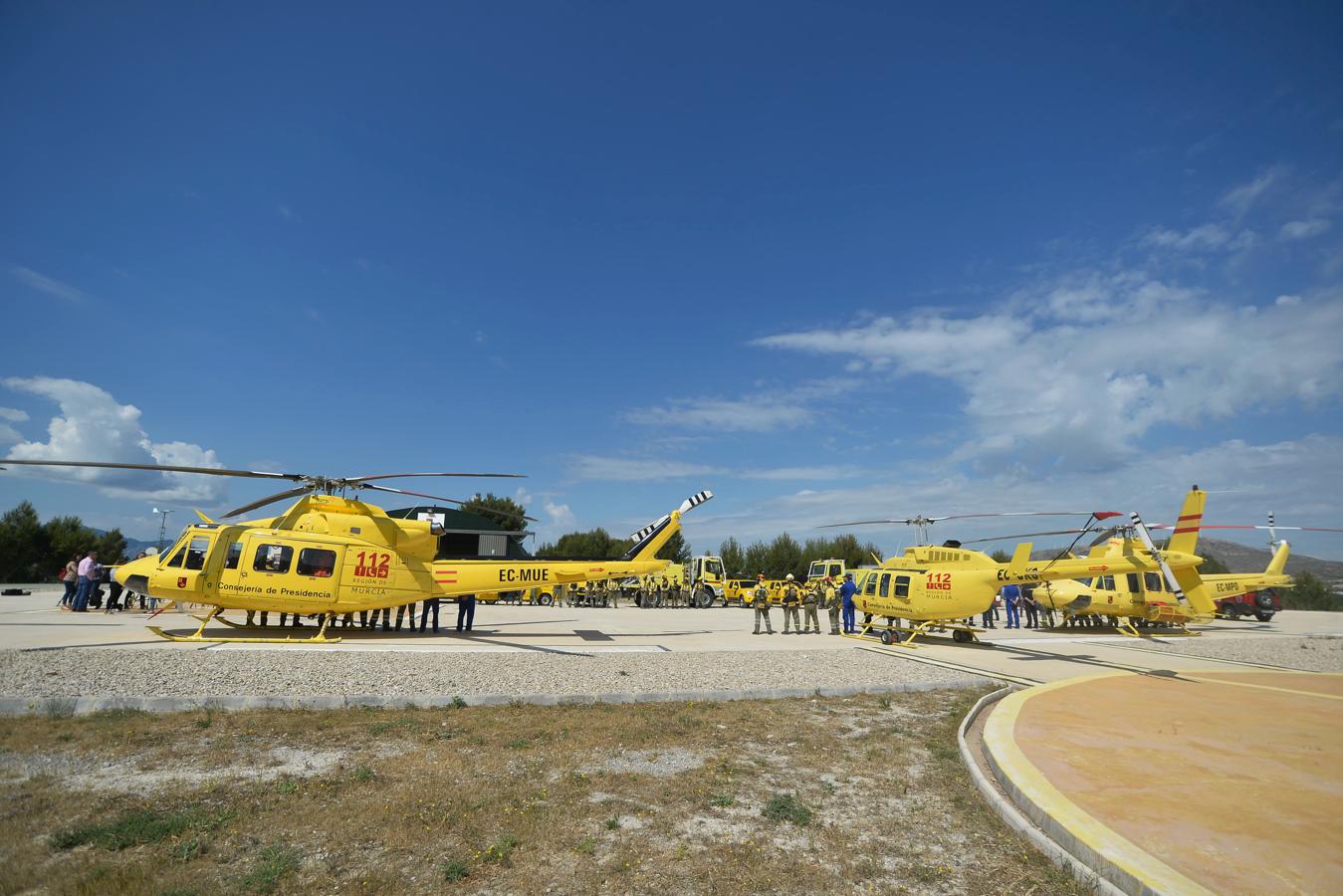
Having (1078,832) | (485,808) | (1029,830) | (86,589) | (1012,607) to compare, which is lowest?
(485,808)

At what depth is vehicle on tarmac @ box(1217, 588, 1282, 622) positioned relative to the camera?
25.9 metres

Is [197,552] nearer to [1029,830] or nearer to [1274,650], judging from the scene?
[1029,830]

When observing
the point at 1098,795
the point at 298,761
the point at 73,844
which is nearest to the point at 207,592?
the point at 298,761

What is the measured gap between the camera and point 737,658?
41.5 ft

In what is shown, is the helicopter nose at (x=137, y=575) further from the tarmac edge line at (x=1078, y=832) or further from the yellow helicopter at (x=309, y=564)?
the tarmac edge line at (x=1078, y=832)

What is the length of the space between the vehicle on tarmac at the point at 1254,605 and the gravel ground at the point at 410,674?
80.4 ft

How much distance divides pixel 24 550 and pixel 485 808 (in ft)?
191

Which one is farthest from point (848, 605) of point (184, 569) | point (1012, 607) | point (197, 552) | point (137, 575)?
point (137, 575)

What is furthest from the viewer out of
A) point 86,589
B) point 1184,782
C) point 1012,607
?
point 1012,607

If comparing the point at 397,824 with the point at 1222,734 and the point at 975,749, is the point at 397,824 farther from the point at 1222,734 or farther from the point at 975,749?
the point at 1222,734

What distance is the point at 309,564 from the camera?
13.3 m

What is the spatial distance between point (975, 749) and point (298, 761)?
7.01m

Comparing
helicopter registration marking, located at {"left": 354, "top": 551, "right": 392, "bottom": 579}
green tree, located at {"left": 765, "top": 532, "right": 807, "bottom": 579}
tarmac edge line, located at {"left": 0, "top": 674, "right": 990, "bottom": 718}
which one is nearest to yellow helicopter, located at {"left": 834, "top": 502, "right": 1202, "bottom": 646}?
tarmac edge line, located at {"left": 0, "top": 674, "right": 990, "bottom": 718}

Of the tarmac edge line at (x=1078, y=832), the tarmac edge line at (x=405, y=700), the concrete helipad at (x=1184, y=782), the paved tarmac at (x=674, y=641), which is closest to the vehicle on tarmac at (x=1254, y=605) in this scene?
the paved tarmac at (x=674, y=641)
